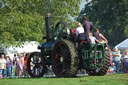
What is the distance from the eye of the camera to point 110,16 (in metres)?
61.2

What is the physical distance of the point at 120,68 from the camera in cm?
2617

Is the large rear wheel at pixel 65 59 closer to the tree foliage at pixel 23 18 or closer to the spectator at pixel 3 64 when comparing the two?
the spectator at pixel 3 64

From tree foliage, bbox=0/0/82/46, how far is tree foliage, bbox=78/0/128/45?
66.4 ft

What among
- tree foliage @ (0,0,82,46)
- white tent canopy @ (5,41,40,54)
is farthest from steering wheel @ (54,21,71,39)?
white tent canopy @ (5,41,40,54)

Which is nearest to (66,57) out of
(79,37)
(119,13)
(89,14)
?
(79,37)

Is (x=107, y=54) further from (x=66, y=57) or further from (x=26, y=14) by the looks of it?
(x=26, y=14)

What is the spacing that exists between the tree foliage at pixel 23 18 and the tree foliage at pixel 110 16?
20.2 metres

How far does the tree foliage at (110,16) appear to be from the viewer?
192ft

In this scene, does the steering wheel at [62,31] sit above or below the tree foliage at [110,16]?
below

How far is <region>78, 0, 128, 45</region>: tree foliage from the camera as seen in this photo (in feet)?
192

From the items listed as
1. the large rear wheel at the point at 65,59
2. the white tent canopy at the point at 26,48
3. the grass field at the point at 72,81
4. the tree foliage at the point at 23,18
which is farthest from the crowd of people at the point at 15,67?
the grass field at the point at 72,81

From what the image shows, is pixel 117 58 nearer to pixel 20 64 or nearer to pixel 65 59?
pixel 20 64

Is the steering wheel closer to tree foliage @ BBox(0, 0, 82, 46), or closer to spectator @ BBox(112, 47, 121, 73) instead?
spectator @ BBox(112, 47, 121, 73)

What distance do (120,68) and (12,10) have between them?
11392 millimetres
